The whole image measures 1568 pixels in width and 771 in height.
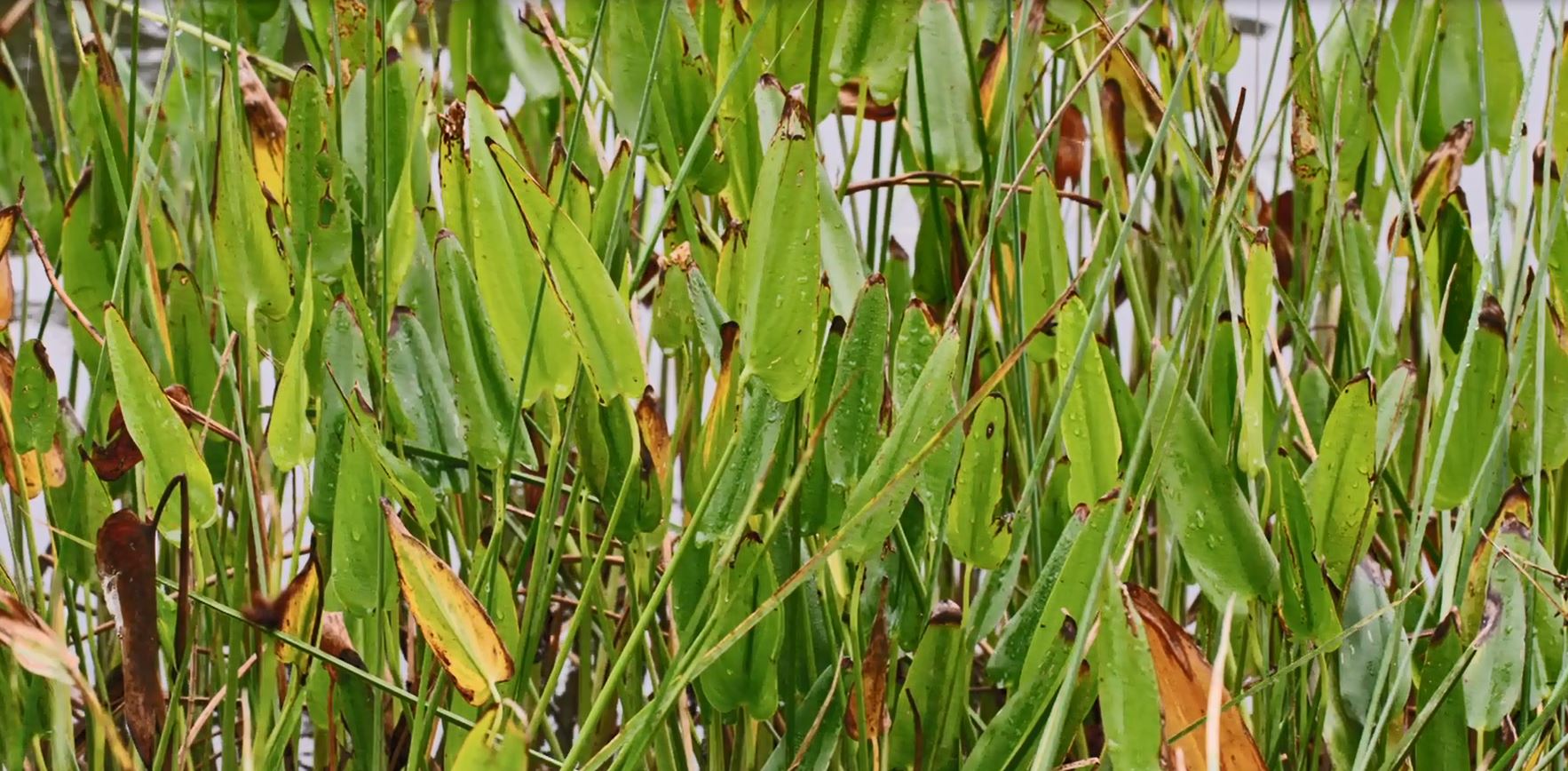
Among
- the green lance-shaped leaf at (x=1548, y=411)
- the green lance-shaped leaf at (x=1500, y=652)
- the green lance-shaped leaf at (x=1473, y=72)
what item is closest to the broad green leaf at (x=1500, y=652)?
the green lance-shaped leaf at (x=1500, y=652)

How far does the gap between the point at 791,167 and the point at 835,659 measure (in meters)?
0.20

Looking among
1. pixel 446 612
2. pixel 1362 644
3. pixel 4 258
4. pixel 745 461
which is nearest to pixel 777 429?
pixel 745 461

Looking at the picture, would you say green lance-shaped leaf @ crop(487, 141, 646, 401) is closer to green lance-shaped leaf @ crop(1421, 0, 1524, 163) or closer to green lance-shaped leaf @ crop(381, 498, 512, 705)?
green lance-shaped leaf @ crop(381, 498, 512, 705)

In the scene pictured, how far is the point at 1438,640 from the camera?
18.7 inches

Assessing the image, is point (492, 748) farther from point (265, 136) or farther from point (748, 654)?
point (265, 136)

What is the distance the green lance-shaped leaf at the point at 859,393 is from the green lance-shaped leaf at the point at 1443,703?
0.61ft

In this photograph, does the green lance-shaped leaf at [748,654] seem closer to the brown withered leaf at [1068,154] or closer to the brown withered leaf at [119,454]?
the brown withered leaf at [119,454]

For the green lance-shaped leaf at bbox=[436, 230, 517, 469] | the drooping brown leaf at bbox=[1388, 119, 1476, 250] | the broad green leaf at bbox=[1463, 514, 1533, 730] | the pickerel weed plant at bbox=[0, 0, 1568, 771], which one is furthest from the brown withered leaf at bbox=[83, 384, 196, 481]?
the drooping brown leaf at bbox=[1388, 119, 1476, 250]

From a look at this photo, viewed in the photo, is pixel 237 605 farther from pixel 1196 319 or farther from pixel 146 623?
pixel 1196 319

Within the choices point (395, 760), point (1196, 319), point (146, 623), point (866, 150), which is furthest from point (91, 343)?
point (866, 150)

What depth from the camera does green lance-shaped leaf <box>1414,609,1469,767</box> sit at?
0.47m

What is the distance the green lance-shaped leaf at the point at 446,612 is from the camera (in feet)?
1.26

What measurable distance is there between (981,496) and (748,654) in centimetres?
9

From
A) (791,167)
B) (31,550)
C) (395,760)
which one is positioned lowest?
(395,760)
